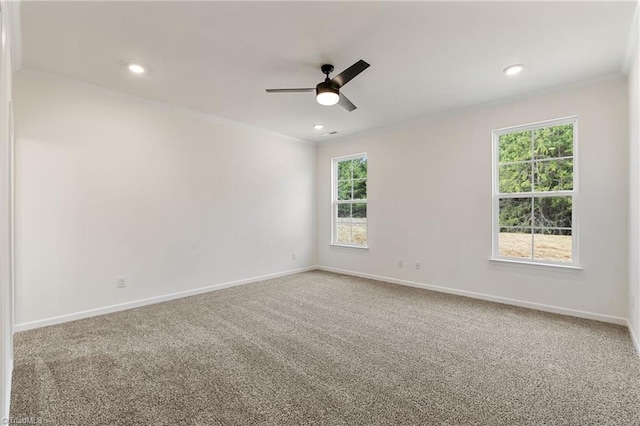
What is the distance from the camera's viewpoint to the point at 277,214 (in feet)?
17.9

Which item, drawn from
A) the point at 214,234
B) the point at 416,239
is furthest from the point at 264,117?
the point at 416,239

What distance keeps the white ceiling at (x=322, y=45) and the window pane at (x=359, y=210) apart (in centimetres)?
222

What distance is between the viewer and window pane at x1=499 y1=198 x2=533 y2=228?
12.3 ft

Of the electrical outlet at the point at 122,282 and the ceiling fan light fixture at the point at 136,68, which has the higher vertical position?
the ceiling fan light fixture at the point at 136,68

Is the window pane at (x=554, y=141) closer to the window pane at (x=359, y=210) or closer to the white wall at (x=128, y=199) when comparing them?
the window pane at (x=359, y=210)

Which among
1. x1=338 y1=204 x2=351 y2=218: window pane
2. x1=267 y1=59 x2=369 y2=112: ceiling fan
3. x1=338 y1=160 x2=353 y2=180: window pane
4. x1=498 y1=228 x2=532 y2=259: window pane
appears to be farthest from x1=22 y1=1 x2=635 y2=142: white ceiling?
x1=338 y1=204 x2=351 y2=218: window pane

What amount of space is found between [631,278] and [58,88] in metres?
6.28

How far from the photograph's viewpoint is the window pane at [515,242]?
3.76 metres

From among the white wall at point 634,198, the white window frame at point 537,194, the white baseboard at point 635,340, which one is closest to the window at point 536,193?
the white window frame at point 537,194

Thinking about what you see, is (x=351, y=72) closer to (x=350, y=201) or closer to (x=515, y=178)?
(x=515, y=178)

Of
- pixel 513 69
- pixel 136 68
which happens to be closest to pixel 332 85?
pixel 513 69

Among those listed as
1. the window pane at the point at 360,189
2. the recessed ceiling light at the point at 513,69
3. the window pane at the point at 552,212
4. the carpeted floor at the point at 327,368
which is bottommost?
the carpeted floor at the point at 327,368

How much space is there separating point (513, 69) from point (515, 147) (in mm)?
1208

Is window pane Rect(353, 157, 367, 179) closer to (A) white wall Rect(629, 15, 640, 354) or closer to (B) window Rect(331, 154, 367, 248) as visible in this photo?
(B) window Rect(331, 154, 367, 248)
